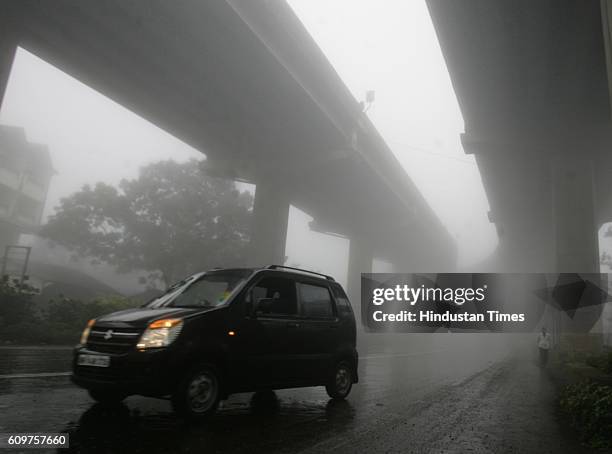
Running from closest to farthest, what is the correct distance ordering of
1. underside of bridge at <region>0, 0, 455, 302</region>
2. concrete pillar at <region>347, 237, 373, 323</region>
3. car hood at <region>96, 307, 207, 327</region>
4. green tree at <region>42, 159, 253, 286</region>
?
car hood at <region>96, 307, 207, 327</region> → underside of bridge at <region>0, 0, 455, 302</region> → green tree at <region>42, 159, 253, 286</region> → concrete pillar at <region>347, 237, 373, 323</region>

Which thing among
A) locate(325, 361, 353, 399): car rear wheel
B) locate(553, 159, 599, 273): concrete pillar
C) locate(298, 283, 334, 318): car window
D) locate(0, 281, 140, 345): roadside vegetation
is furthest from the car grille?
locate(553, 159, 599, 273): concrete pillar

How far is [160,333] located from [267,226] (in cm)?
2569

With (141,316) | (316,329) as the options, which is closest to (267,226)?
(316,329)

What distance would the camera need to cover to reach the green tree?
40.8m

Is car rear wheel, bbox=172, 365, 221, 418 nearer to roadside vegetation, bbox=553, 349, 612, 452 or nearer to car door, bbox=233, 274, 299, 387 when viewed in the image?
car door, bbox=233, 274, 299, 387

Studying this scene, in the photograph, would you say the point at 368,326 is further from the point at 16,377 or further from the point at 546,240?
the point at 16,377

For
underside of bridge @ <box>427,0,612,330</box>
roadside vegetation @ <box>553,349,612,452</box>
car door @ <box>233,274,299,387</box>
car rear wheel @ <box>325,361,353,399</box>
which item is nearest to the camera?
roadside vegetation @ <box>553,349,612,452</box>

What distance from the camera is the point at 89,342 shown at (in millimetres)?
5855

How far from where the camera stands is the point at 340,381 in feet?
26.2

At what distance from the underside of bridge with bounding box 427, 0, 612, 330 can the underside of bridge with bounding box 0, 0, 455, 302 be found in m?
6.34

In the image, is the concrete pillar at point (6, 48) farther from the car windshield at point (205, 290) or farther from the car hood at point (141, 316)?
the car hood at point (141, 316)

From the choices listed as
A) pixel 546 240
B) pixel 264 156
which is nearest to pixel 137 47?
pixel 264 156

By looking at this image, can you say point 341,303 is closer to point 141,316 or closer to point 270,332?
point 270,332

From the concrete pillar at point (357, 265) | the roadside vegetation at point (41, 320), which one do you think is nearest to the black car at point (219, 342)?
the roadside vegetation at point (41, 320)
